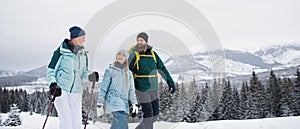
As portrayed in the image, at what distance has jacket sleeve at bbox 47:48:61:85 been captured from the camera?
13.4 ft

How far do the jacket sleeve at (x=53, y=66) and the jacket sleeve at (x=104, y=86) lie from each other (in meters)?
0.79

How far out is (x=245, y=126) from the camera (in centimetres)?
657

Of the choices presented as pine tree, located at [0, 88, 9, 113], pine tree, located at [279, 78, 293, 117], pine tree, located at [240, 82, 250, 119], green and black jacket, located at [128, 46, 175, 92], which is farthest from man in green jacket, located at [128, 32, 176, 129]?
pine tree, located at [0, 88, 9, 113]

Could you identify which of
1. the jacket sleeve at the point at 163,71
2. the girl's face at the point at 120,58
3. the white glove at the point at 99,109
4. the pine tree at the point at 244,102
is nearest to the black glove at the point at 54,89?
the white glove at the point at 99,109

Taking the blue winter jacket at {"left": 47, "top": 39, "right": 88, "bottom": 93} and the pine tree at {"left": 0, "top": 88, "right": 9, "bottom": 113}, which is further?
the pine tree at {"left": 0, "top": 88, "right": 9, "bottom": 113}

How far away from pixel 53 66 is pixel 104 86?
87 centimetres

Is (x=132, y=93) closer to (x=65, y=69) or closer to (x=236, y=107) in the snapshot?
(x=65, y=69)

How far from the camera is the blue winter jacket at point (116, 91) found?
451 cm

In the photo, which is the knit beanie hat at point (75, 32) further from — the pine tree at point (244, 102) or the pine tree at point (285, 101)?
the pine tree at point (285, 101)

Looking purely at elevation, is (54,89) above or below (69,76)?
below

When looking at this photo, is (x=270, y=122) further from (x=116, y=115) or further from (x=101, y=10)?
(x=101, y=10)

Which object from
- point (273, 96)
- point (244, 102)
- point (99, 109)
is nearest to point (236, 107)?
point (244, 102)

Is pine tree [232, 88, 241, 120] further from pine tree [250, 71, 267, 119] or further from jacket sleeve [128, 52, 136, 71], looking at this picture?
jacket sleeve [128, 52, 136, 71]

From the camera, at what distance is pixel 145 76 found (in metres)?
5.06
